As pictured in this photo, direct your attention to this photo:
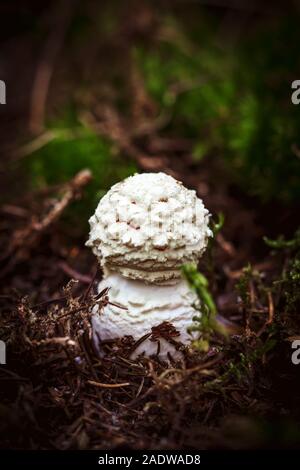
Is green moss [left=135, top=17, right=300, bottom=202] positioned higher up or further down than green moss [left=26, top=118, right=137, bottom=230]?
higher up

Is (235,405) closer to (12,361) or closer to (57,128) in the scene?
(12,361)

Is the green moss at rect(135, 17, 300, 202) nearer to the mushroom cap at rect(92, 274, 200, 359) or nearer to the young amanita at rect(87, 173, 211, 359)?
the young amanita at rect(87, 173, 211, 359)

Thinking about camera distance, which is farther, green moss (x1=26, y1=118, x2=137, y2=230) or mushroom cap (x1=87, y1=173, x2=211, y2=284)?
green moss (x1=26, y1=118, x2=137, y2=230)

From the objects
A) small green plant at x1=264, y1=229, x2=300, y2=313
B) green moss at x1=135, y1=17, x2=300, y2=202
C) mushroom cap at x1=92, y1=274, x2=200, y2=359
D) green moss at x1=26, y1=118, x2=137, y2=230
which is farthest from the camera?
green moss at x1=135, y1=17, x2=300, y2=202

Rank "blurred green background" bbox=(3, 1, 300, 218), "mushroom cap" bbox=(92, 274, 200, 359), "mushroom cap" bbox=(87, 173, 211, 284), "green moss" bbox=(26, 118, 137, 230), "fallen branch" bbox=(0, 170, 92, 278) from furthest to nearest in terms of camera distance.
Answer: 1. "blurred green background" bbox=(3, 1, 300, 218)
2. "green moss" bbox=(26, 118, 137, 230)
3. "fallen branch" bbox=(0, 170, 92, 278)
4. "mushroom cap" bbox=(92, 274, 200, 359)
5. "mushroom cap" bbox=(87, 173, 211, 284)

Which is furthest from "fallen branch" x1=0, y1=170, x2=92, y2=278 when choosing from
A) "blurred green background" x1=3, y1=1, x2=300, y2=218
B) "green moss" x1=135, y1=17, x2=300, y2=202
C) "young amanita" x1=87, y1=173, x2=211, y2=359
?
"green moss" x1=135, y1=17, x2=300, y2=202

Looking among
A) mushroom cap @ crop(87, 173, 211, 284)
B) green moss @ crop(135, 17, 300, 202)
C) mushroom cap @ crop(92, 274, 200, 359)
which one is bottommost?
mushroom cap @ crop(92, 274, 200, 359)

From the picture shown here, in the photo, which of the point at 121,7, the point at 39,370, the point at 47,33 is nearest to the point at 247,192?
the point at 39,370

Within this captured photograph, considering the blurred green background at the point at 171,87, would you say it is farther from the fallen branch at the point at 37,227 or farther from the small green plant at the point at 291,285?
the small green plant at the point at 291,285

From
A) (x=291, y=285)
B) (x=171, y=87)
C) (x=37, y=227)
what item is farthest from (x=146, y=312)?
(x=171, y=87)
